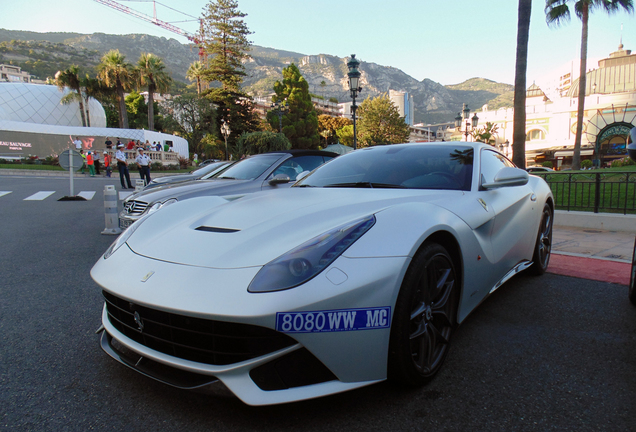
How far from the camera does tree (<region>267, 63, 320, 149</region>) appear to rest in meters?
48.7

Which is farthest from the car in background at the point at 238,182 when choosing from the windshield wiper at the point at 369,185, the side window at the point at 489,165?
the side window at the point at 489,165

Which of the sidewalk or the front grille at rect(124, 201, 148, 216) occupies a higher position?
the front grille at rect(124, 201, 148, 216)

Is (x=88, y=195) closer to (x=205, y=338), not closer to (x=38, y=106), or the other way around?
(x=205, y=338)

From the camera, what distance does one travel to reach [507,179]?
2.65 metres

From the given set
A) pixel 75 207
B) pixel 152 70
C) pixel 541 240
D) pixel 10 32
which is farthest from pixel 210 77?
pixel 10 32

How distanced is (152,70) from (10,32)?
215m

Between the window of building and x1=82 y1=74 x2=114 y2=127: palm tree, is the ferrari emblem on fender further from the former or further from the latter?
the window of building

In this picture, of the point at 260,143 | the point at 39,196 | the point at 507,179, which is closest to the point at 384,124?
the point at 260,143

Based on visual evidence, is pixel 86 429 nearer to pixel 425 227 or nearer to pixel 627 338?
pixel 425 227

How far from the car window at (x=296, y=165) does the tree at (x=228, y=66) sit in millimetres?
41168

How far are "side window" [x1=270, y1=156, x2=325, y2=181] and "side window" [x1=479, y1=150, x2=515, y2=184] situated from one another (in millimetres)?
2972

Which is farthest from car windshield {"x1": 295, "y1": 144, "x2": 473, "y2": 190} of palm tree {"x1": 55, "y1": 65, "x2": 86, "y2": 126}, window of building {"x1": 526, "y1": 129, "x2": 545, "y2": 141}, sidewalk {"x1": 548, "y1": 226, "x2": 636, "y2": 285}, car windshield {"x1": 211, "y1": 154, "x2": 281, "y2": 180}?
window of building {"x1": 526, "y1": 129, "x2": 545, "y2": 141}

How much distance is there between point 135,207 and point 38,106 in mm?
61352

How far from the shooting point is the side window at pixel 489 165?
2846mm
